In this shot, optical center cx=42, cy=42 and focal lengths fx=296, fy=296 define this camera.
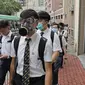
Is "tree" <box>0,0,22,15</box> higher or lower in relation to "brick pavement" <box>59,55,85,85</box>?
higher

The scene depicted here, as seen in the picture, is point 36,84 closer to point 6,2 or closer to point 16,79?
point 16,79

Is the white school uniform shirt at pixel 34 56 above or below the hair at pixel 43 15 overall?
below

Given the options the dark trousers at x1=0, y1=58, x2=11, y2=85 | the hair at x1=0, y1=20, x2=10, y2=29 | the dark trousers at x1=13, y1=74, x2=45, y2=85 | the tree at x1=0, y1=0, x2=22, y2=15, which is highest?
the tree at x1=0, y1=0, x2=22, y2=15

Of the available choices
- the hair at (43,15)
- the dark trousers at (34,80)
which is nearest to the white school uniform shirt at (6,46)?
the hair at (43,15)

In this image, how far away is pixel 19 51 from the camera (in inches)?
131

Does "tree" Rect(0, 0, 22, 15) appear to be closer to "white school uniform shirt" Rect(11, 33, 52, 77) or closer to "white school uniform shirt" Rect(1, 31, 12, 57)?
"white school uniform shirt" Rect(1, 31, 12, 57)

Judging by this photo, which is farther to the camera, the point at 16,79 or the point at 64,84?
the point at 64,84

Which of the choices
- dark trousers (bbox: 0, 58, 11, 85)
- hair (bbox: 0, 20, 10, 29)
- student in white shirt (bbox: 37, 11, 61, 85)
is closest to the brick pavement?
student in white shirt (bbox: 37, 11, 61, 85)

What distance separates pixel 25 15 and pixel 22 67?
58cm

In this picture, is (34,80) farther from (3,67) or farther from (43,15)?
(3,67)

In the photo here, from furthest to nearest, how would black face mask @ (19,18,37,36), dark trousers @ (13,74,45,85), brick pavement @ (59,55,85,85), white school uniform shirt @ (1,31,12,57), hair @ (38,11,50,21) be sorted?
brick pavement @ (59,55,85,85), white school uniform shirt @ (1,31,12,57), hair @ (38,11,50,21), dark trousers @ (13,74,45,85), black face mask @ (19,18,37,36)

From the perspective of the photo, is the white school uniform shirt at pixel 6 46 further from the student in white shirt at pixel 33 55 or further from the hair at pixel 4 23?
the student in white shirt at pixel 33 55

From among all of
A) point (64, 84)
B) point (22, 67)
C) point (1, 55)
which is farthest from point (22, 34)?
point (64, 84)

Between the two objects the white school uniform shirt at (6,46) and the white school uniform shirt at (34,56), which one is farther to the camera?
the white school uniform shirt at (6,46)
